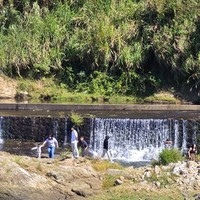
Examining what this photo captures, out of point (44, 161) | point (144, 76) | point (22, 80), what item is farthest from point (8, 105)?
point (44, 161)

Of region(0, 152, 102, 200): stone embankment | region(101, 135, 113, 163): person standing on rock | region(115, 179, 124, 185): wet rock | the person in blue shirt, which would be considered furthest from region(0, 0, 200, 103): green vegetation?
region(115, 179, 124, 185): wet rock

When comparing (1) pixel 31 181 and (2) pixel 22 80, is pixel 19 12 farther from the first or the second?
(1) pixel 31 181

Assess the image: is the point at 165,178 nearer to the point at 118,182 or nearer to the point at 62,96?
the point at 118,182

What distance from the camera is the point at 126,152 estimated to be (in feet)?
97.9

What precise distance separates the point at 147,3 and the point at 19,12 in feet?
26.1

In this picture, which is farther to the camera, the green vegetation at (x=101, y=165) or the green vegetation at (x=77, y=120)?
the green vegetation at (x=77, y=120)

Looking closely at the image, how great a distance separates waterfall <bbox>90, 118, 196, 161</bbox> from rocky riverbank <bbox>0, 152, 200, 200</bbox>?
7.06 metres

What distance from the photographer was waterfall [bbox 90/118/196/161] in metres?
30.0

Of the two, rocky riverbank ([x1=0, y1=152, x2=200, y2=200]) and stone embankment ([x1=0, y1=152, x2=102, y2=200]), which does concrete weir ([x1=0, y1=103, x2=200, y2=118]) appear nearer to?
rocky riverbank ([x1=0, y1=152, x2=200, y2=200])

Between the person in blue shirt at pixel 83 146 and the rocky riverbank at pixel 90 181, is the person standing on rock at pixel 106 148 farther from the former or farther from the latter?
the rocky riverbank at pixel 90 181

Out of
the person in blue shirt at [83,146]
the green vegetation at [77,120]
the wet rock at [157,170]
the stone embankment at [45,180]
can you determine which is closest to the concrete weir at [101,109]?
the green vegetation at [77,120]

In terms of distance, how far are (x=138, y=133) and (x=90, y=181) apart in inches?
340

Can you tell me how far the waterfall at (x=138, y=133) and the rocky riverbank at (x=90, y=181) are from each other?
23.2 ft

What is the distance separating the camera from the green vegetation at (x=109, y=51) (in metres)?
37.4
